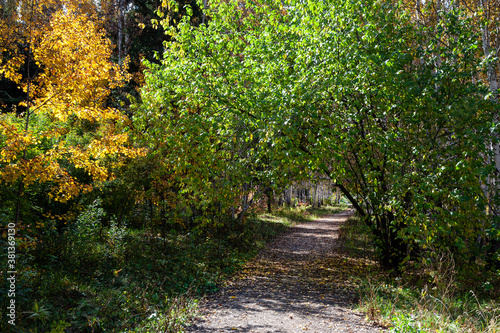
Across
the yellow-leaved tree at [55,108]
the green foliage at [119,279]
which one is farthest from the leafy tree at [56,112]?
the green foliage at [119,279]

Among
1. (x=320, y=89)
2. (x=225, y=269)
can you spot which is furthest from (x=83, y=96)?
(x=225, y=269)

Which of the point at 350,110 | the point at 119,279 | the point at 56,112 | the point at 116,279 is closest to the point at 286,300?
the point at 119,279

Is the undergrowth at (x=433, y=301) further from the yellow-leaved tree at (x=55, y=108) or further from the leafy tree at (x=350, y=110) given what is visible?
the yellow-leaved tree at (x=55, y=108)

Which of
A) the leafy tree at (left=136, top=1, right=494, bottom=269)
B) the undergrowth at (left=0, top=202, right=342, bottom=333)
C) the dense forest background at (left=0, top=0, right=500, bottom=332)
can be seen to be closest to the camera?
the undergrowth at (left=0, top=202, right=342, bottom=333)

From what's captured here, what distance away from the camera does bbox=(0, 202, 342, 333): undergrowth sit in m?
4.89

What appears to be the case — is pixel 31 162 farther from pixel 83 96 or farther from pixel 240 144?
pixel 240 144

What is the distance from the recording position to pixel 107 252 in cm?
770

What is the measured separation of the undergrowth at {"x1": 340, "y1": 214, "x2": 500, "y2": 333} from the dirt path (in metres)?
0.44

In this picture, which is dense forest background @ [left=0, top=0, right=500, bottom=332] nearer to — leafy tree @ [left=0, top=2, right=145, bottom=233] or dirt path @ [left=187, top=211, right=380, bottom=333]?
leafy tree @ [left=0, top=2, right=145, bottom=233]

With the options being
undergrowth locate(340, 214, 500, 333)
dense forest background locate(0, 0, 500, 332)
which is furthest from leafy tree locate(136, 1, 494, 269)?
undergrowth locate(340, 214, 500, 333)

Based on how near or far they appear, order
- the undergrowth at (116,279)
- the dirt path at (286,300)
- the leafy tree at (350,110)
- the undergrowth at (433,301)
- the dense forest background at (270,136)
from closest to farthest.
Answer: the undergrowth at (433,301) → the undergrowth at (116,279) → the dirt path at (286,300) → the dense forest background at (270,136) → the leafy tree at (350,110)

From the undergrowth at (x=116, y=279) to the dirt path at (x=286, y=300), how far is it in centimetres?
53

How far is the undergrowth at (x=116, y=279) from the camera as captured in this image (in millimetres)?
4895

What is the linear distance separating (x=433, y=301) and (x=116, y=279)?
606cm
